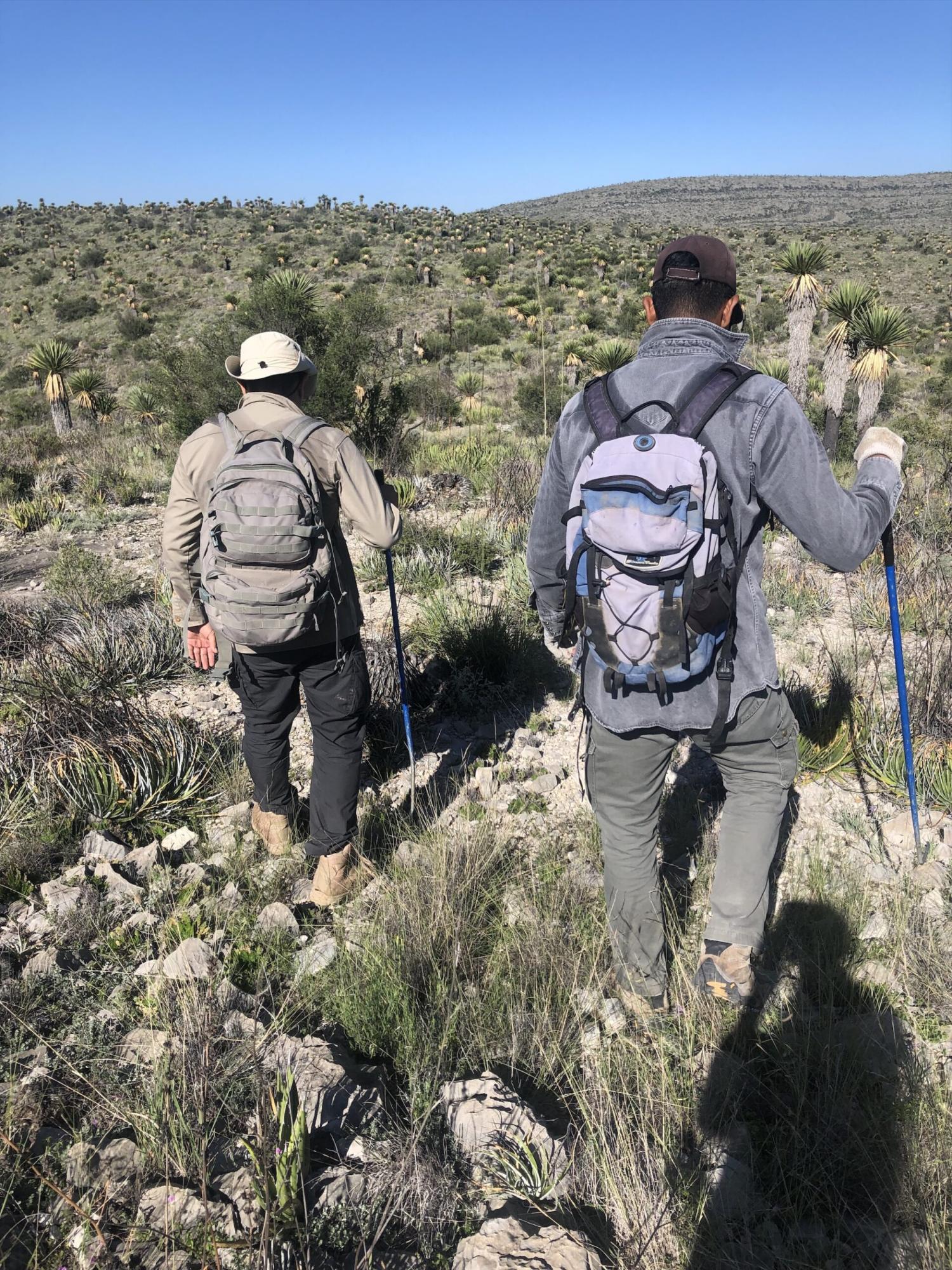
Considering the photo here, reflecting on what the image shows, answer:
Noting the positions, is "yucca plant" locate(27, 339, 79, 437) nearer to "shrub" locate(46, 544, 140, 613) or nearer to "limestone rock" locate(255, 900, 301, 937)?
"shrub" locate(46, 544, 140, 613)

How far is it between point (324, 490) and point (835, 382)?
1020 cm

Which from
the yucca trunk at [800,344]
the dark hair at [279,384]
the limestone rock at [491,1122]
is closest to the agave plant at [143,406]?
the yucca trunk at [800,344]

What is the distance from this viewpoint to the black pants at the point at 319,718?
2.66 m

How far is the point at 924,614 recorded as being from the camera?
4.53 m

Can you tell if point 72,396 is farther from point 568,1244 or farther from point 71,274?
point 71,274

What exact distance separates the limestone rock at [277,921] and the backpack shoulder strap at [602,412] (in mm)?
1904

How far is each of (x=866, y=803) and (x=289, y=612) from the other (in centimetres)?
259

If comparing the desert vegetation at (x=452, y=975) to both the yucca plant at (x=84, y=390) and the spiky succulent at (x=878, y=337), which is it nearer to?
the spiky succulent at (x=878, y=337)

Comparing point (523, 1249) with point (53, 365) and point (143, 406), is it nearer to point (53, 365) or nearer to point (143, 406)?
point (143, 406)

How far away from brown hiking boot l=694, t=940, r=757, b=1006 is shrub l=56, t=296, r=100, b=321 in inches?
1273

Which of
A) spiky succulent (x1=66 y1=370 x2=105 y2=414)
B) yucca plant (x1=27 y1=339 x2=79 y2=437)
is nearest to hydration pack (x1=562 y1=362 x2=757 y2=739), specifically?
yucca plant (x1=27 y1=339 x2=79 y2=437)

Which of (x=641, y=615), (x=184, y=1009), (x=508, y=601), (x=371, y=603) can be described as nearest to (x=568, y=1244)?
(x=184, y=1009)

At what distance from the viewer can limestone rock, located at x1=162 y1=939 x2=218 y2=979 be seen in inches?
89.4

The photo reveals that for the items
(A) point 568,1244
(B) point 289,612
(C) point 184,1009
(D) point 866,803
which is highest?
(B) point 289,612
